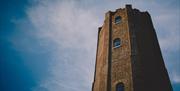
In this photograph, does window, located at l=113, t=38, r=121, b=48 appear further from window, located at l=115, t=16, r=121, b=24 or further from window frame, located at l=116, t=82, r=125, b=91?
window frame, located at l=116, t=82, r=125, b=91

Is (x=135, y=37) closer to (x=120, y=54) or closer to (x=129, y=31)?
(x=129, y=31)

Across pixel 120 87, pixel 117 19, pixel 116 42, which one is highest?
pixel 117 19

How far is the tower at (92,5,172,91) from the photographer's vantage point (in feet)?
43.0

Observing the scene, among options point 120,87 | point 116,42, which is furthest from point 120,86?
point 116,42

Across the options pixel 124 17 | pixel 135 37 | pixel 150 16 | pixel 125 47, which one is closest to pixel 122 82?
pixel 125 47

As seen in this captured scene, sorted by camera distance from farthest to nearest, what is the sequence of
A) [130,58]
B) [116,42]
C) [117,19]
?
[117,19], [116,42], [130,58]

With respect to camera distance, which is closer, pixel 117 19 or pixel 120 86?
pixel 120 86

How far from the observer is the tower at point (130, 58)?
1311 centimetres

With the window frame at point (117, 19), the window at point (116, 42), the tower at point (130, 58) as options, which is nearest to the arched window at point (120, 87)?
the tower at point (130, 58)

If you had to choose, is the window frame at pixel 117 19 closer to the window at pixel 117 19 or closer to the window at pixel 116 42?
the window at pixel 117 19

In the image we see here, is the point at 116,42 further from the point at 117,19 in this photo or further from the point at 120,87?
the point at 120,87

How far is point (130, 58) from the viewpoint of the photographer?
45.9 ft

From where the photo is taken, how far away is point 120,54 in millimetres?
14898

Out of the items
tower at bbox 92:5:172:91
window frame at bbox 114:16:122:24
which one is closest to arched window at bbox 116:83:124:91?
tower at bbox 92:5:172:91
